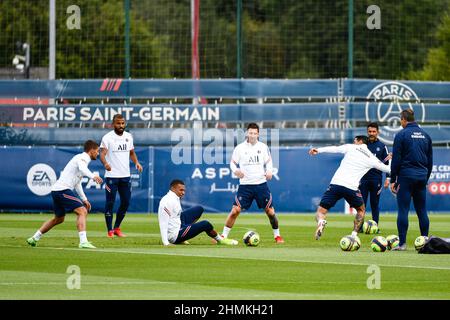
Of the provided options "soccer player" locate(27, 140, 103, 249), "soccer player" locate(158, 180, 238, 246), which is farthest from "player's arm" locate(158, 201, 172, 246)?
"soccer player" locate(27, 140, 103, 249)

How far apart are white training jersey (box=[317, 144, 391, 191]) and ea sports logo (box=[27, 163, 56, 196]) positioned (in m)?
12.7

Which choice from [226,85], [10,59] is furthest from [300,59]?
[226,85]

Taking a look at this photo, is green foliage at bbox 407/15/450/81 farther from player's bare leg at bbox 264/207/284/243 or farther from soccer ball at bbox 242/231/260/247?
soccer ball at bbox 242/231/260/247

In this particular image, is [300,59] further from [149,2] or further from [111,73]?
[111,73]

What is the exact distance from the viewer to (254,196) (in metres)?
20.8

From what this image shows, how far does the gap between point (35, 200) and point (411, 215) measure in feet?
34.5

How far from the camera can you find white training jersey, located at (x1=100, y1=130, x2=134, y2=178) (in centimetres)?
2286

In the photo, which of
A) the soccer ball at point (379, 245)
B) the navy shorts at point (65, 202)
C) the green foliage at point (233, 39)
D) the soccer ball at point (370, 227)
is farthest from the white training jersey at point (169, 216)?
the green foliage at point (233, 39)

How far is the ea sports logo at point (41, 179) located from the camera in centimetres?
3133

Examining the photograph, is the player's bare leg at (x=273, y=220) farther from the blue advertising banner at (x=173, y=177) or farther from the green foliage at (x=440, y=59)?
the green foliage at (x=440, y=59)

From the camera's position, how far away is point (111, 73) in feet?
152

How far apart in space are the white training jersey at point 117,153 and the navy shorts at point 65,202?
373cm

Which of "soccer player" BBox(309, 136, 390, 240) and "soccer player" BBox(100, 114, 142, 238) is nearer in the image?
"soccer player" BBox(309, 136, 390, 240)
